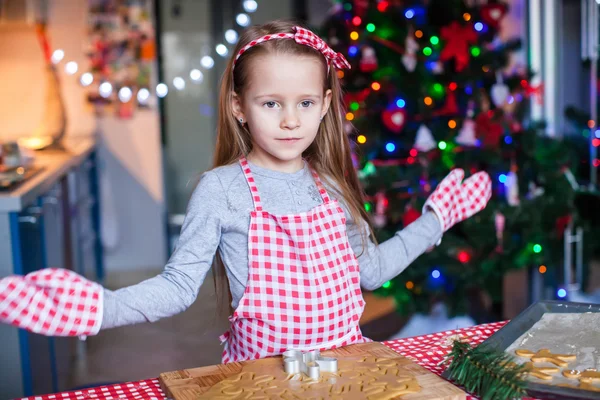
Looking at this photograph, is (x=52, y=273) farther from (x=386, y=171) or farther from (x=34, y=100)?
(x=34, y=100)

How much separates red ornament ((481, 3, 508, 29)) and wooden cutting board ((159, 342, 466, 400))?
88.0 inches

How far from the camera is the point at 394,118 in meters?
2.91

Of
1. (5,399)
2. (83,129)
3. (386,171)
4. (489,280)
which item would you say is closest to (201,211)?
(5,399)

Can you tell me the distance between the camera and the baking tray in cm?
89

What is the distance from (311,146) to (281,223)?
0.25m

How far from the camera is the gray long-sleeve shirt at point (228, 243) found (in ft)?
3.45

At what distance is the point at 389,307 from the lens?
12.3 feet

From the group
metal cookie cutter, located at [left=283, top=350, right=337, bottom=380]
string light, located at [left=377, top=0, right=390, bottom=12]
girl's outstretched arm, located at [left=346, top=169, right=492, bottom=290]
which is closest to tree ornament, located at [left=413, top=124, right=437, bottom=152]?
string light, located at [left=377, top=0, right=390, bottom=12]

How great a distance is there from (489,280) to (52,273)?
7.81 ft

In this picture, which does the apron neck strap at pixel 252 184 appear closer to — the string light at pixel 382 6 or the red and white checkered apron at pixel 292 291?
the red and white checkered apron at pixel 292 291

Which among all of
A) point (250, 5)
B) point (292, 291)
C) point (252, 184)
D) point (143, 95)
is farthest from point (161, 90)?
point (292, 291)

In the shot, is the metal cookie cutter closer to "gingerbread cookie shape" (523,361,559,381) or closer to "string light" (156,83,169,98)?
"gingerbread cookie shape" (523,361,559,381)

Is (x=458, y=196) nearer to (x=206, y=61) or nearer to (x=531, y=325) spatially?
(x=531, y=325)

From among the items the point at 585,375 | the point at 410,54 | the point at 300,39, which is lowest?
the point at 585,375
